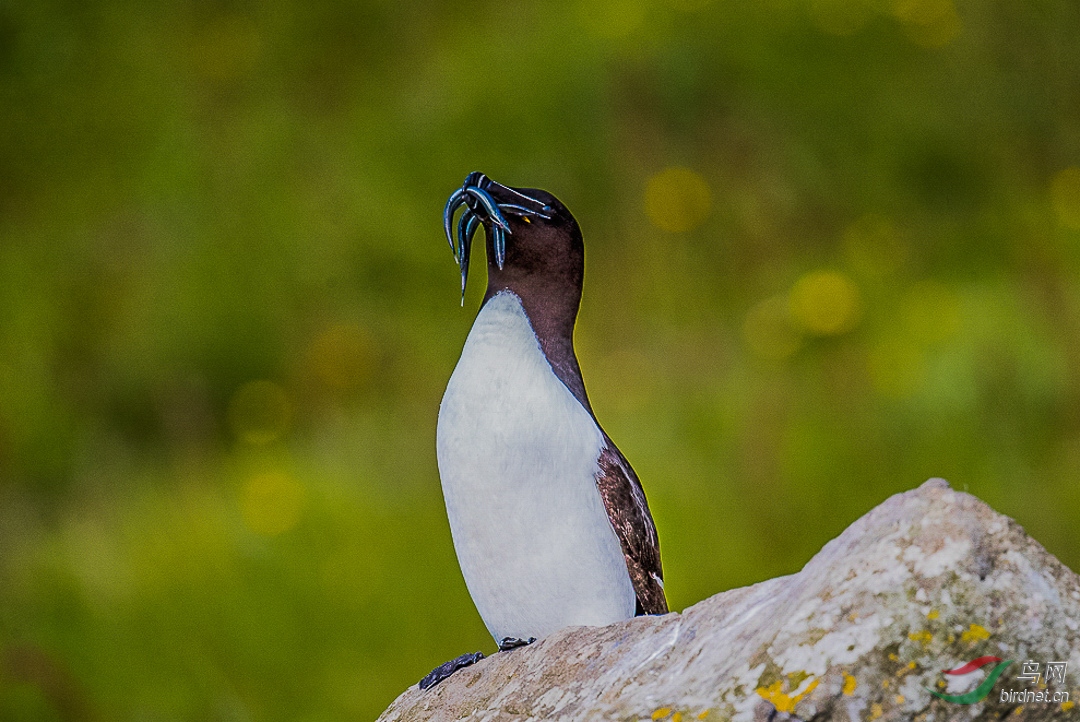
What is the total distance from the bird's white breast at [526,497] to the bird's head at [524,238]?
10.0 inches

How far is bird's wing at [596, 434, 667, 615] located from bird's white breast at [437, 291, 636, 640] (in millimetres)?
38

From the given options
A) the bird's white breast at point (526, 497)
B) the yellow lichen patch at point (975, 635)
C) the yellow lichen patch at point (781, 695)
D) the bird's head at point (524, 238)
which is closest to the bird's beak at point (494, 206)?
the bird's head at point (524, 238)

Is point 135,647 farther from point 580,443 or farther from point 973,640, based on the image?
point 973,640

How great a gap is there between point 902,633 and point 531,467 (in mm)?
1456

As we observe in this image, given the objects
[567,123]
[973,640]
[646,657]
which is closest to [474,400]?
[646,657]

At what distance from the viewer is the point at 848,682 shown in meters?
2.66

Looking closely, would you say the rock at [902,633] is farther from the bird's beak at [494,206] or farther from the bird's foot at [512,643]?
the bird's beak at [494,206]

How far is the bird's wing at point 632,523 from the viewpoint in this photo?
3990mm

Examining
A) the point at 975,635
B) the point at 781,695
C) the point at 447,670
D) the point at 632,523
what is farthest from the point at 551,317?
the point at 975,635

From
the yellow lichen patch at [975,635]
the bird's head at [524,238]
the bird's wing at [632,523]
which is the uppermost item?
the bird's head at [524,238]

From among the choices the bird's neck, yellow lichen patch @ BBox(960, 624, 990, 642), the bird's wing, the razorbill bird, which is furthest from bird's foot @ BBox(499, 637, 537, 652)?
yellow lichen patch @ BBox(960, 624, 990, 642)

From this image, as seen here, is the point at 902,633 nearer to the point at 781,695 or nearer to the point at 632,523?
the point at 781,695

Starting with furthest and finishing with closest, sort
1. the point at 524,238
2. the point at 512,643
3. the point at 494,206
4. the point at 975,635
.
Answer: the point at 524,238 → the point at 494,206 → the point at 512,643 → the point at 975,635

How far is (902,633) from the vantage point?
2658 millimetres
